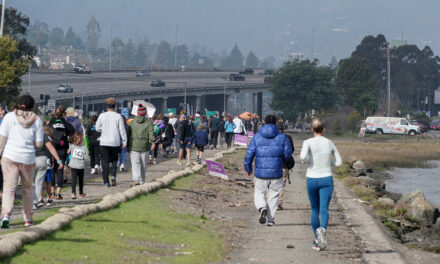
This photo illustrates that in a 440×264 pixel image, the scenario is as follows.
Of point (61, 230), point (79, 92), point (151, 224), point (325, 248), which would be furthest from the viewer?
point (79, 92)

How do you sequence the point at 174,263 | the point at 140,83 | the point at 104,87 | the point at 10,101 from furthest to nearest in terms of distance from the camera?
the point at 140,83
the point at 104,87
the point at 10,101
the point at 174,263

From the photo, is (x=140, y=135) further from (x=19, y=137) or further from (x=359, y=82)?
(x=359, y=82)

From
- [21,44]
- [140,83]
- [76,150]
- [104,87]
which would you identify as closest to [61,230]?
[76,150]

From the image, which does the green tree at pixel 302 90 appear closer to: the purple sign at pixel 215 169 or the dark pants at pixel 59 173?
the purple sign at pixel 215 169

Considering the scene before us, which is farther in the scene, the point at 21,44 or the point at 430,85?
the point at 430,85

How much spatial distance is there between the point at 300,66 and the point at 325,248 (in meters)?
113

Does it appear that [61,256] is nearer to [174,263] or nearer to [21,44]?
[174,263]

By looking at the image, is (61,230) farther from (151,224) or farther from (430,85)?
(430,85)

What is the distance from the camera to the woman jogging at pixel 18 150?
38.5 ft

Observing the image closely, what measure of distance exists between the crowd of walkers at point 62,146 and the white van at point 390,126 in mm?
60987

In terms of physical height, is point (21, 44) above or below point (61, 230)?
above

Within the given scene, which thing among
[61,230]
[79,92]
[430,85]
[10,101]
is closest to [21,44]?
[10,101]

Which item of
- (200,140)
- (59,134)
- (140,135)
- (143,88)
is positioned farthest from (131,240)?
(143,88)

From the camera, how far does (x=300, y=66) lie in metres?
124
